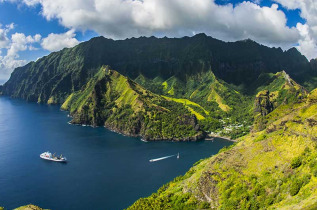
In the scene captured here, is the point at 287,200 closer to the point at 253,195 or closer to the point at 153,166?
the point at 253,195

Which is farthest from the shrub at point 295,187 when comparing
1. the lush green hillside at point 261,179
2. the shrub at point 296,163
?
the shrub at point 296,163

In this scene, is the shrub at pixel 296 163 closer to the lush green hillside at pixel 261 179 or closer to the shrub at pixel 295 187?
the lush green hillside at pixel 261 179

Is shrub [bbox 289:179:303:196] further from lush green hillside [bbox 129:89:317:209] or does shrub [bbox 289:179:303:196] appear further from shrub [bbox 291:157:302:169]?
shrub [bbox 291:157:302:169]

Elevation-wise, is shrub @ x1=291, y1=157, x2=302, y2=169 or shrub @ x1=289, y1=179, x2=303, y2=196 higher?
shrub @ x1=291, y1=157, x2=302, y2=169

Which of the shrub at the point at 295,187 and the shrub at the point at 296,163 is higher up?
the shrub at the point at 296,163

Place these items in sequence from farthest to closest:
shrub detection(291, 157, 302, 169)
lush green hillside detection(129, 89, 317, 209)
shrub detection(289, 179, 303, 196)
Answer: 1. shrub detection(291, 157, 302, 169)
2. lush green hillside detection(129, 89, 317, 209)
3. shrub detection(289, 179, 303, 196)

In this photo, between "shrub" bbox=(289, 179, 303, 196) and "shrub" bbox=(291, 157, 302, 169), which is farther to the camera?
"shrub" bbox=(291, 157, 302, 169)

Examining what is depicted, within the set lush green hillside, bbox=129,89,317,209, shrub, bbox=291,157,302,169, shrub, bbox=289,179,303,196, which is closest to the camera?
shrub, bbox=289,179,303,196

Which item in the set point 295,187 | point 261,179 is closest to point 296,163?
point 295,187

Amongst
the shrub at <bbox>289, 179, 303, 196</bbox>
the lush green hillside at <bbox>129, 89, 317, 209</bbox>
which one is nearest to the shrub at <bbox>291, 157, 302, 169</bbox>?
the lush green hillside at <bbox>129, 89, 317, 209</bbox>
